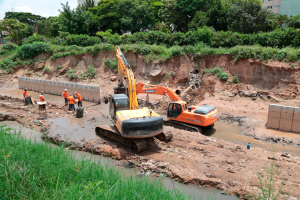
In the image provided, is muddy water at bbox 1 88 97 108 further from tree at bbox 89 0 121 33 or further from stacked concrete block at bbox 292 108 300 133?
tree at bbox 89 0 121 33

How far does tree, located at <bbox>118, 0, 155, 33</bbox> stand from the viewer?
34.1m

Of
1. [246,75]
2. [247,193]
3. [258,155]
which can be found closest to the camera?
[247,193]

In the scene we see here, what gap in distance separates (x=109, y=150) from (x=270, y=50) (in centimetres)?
1479

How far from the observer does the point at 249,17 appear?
79.7ft

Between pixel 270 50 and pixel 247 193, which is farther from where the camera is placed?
pixel 270 50

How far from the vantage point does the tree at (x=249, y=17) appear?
24391mm

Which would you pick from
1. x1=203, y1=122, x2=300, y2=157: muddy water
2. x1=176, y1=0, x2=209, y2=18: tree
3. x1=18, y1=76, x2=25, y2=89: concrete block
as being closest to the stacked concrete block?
x1=203, y1=122, x2=300, y2=157: muddy water

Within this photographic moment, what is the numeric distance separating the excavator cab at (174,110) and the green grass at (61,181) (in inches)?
298

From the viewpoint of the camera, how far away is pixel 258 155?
8961mm

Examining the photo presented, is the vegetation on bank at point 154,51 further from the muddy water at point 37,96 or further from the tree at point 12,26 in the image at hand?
the tree at point 12,26

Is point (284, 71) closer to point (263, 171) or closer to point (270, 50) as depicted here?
point (270, 50)

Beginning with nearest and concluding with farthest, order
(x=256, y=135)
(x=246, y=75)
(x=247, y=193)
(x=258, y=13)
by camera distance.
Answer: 1. (x=247, y=193)
2. (x=256, y=135)
3. (x=246, y=75)
4. (x=258, y=13)

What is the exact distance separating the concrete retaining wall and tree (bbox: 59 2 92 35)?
456 inches

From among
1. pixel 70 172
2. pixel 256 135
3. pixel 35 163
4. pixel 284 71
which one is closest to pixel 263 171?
pixel 256 135
